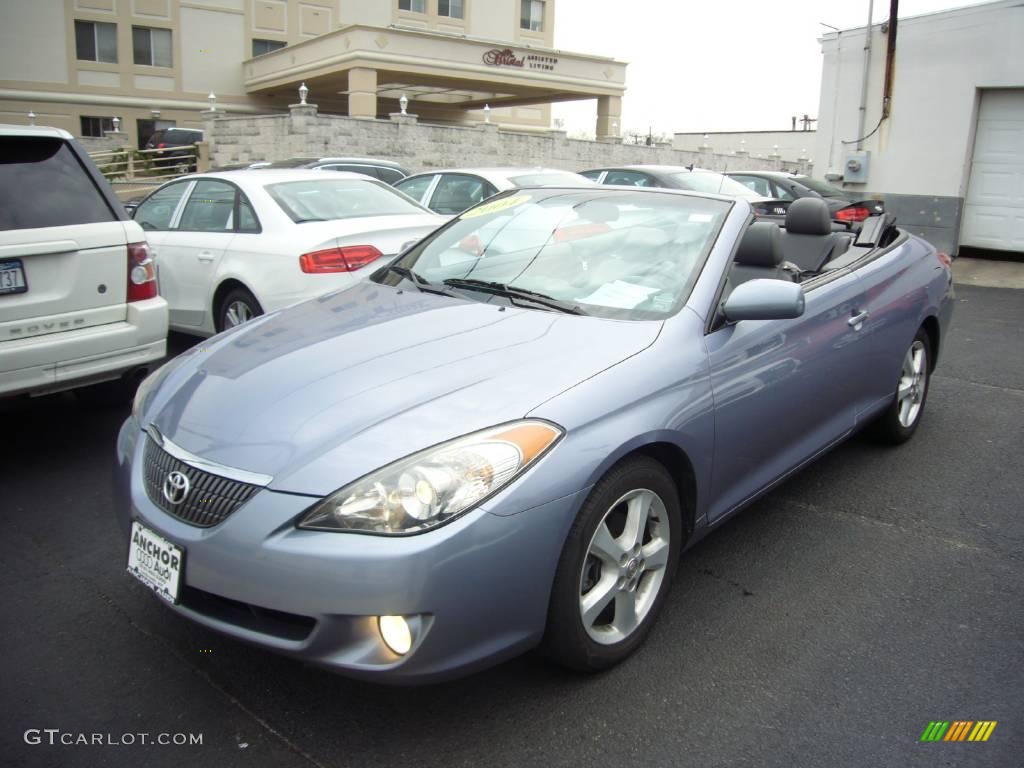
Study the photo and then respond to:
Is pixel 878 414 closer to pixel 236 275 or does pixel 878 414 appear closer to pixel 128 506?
pixel 128 506

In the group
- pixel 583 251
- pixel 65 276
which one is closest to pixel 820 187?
pixel 583 251

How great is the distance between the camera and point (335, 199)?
268 inches

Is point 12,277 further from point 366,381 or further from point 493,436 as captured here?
point 493,436

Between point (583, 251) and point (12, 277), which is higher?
point (583, 251)

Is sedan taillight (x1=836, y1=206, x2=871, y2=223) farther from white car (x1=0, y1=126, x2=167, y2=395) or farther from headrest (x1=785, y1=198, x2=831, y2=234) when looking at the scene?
white car (x1=0, y1=126, x2=167, y2=395)

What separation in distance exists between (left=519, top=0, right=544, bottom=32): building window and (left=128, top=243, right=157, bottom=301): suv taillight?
133 ft

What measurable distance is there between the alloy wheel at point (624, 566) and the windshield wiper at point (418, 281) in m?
1.23

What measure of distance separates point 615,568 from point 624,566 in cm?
4

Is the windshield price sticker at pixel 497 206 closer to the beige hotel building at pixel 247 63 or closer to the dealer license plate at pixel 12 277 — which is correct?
the dealer license plate at pixel 12 277

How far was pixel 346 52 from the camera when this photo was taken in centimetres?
3031

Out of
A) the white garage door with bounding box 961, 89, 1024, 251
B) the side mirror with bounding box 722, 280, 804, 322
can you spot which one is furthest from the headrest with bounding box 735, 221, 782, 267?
the white garage door with bounding box 961, 89, 1024, 251

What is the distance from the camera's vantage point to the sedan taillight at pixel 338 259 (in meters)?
6.05

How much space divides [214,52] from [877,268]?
3606 centimetres

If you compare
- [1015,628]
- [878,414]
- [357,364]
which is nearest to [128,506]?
[357,364]
